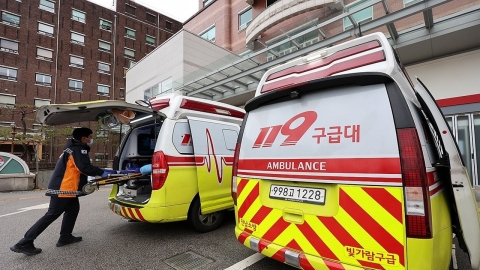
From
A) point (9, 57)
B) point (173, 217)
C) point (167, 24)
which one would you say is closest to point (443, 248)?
point (173, 217)

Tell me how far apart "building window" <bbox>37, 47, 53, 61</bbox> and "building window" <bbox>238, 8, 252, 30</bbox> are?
24037 mm

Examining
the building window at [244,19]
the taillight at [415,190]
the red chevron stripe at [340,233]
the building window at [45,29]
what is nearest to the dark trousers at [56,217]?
the red chevron stripe at [340,233]

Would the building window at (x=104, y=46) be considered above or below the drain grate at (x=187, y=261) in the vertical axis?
above

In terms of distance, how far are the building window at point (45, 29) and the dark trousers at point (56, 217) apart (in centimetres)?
3537

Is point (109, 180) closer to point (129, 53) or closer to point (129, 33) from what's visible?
point (129, 53)

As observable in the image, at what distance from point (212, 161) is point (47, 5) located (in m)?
37.8

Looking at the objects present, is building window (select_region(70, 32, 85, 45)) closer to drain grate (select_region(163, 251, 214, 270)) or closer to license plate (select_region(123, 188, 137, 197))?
license plate (select_region(123, 188, 137, 197))

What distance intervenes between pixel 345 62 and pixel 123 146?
444cm

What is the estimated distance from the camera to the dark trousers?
3506mm

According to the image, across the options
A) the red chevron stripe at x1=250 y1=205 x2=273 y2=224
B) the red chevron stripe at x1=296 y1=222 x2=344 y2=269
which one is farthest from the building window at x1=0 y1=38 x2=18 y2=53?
the red chevron stripe at x1=296 y1=222 x2=344 y2=269

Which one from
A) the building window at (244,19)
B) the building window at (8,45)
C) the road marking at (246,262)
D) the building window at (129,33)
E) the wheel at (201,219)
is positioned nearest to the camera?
the road marking at (246,262)

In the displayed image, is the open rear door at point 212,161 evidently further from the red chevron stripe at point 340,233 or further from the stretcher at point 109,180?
the red chevron stripe at point 340,233

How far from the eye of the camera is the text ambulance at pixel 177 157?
3682 millimetres

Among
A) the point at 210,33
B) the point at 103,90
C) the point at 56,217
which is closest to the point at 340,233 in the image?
the point at 56,217
